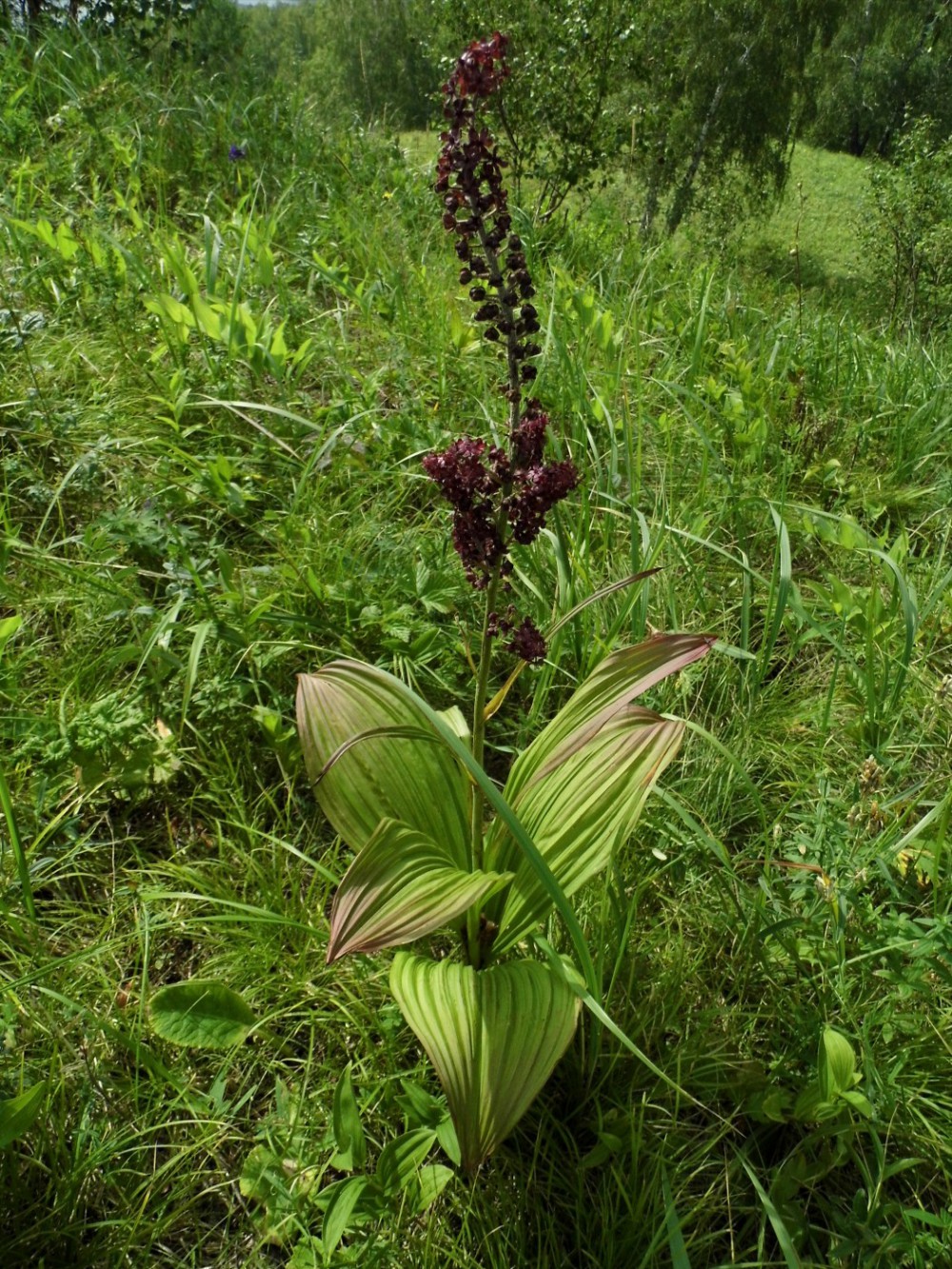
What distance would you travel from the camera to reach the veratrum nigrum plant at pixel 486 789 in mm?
1236

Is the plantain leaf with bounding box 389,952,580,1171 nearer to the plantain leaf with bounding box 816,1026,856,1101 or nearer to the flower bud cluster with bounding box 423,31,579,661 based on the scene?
the plantain leaf with bounding box 816,1026,856,1101

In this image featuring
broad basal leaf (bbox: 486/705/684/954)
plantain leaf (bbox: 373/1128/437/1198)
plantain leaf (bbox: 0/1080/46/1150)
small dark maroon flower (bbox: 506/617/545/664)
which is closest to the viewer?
plantain leaf (bbox: 0/1080/46/1150)

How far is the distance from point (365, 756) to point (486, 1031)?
52 cm

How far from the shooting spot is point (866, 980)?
5.14 ft

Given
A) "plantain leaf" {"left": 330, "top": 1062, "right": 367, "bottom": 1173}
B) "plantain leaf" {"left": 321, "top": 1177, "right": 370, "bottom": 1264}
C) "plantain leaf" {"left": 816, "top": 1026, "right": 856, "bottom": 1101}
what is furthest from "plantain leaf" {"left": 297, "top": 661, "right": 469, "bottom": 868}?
"plantain leaf" {"left": 816, "top": 1026, "right": 856, "bottom": 1101}

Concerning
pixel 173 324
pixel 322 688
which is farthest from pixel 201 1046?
pixel 173 324

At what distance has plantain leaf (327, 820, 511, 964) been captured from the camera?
1.25 m

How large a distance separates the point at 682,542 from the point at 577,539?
1.20 feet

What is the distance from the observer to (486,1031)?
50.0 inches

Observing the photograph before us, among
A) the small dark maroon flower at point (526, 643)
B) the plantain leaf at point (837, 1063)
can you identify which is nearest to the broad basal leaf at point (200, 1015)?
the small dark maroon flower at point (526, 643)

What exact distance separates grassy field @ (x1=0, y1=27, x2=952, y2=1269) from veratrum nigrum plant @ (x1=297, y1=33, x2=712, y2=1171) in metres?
0.15

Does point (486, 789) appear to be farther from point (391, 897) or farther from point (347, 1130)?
point (347, 1130)

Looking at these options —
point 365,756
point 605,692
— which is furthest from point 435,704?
point 605,692

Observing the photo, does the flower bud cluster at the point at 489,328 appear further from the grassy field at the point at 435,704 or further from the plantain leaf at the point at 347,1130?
the plantain leaf at the point at 347,1130
